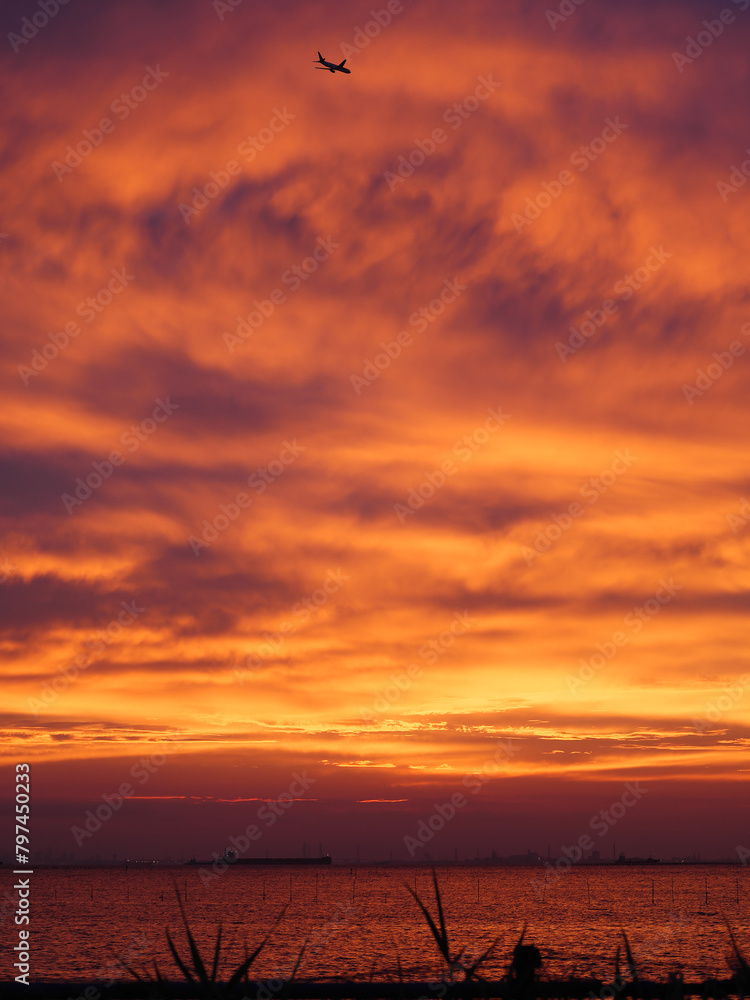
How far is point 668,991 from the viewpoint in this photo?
Answer: 15.7 ft

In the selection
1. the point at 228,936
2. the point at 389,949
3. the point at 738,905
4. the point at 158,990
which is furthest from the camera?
the point at 738,905

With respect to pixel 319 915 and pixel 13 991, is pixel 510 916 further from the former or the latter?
pixel 13 991

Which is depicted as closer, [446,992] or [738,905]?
[446,992]

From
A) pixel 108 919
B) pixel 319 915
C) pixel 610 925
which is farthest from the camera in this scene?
pixel 319 915

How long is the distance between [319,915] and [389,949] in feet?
240

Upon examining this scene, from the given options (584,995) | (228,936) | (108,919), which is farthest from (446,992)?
(108,919)

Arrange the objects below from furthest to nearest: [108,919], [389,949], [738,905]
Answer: [738,905] → [108,919] → [389,949]

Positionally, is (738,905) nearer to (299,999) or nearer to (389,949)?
(389,949)

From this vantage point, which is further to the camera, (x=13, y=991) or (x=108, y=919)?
(x=108, y=919)

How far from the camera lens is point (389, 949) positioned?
10531cm

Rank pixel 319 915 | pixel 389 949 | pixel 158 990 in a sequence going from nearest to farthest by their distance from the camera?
pixel 158 990, pixel 389 949, pixel 319 915

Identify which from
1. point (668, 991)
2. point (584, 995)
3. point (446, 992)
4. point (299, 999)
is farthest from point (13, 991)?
point (668, 991)

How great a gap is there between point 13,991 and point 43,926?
155589mm

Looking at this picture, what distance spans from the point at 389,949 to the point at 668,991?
11177cm
